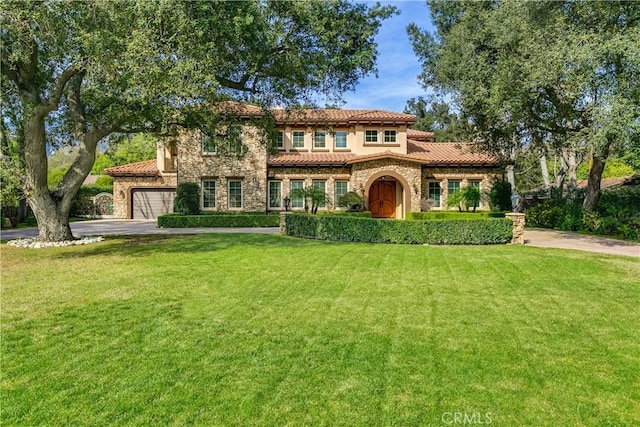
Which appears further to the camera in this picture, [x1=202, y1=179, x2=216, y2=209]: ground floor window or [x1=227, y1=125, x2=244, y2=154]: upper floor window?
[x1=202, y1=179, x2=216, y2=209]: ground floor window

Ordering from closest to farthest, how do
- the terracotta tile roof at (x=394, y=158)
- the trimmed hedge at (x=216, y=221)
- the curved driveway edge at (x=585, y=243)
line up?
the curved driveway edge at (x=585, y=243) < the trimmed hedge at (x=216, y=221) < the terracotta tile roof at (x=394, y=158)

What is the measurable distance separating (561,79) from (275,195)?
1693 centimetres

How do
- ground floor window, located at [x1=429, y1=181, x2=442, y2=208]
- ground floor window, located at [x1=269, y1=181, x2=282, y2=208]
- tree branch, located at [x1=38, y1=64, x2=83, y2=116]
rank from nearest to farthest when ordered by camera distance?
tree branch, located at [x1=38, y1=64, x2=83, y2=116] < ground floor window, located at [x1=269, y1=181, x2=282, y2=208] < ground floor window, located at [x1=429, y1=181, x2=442, y2=208]

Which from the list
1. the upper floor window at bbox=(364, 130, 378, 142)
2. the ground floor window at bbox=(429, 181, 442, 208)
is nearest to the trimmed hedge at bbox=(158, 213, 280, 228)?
the upper floor window at bbox=(364, 130, 378, 142)

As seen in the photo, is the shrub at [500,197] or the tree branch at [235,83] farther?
the shrub at [500,197]

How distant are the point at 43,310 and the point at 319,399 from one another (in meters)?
4.98

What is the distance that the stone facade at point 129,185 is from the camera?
28938mm

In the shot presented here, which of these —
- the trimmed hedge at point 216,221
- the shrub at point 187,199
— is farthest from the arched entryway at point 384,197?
the shrub at point 187,199

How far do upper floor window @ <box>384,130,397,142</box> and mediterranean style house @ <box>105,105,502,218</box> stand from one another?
6 centimetres

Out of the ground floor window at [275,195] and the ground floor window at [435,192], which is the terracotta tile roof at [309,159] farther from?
the ground floor window at [435,192]

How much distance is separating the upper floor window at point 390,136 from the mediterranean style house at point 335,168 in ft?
0.21

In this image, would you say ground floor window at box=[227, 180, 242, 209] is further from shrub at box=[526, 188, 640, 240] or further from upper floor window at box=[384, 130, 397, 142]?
shrub at box=[526, 188, 640, 240]

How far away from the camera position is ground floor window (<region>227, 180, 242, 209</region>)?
84.2 feet

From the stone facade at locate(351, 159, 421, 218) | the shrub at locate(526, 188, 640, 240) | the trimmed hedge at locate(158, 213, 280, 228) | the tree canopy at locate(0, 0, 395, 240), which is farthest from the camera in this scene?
the stone facade at locate(351, 159, 421, 218)
